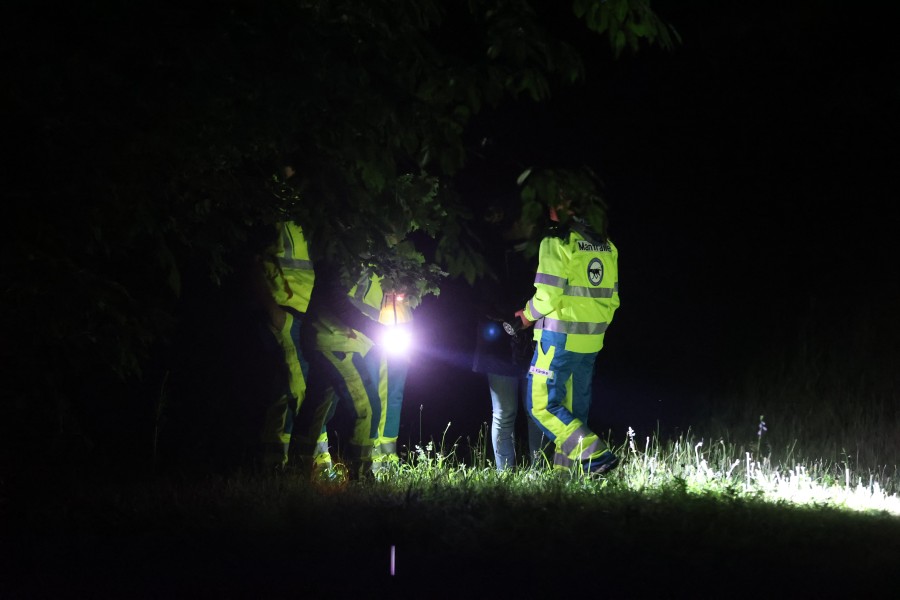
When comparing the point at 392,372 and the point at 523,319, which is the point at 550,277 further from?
the point at 392,372

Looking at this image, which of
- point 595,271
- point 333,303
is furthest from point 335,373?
point 595,271

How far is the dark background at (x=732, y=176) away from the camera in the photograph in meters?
15.3

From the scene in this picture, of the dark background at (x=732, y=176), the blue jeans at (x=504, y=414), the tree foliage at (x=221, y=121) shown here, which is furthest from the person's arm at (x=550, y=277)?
the dark background at (x=732, y=176)

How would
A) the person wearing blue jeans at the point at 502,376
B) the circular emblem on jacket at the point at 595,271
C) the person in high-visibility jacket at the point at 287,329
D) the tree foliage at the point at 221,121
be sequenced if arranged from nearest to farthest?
the tree foliage at the point at 221,121
the circular emblem on jacket at the point at 595,271
the person in high-visibility jacket at the point at 287,329
the person wearing blue jeans at the point at 502,376

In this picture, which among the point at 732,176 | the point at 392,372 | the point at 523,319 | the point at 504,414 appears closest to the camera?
the point at 523,319

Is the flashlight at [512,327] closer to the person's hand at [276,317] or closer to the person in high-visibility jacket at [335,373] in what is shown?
the person in high-visibility jacket at [335,373]

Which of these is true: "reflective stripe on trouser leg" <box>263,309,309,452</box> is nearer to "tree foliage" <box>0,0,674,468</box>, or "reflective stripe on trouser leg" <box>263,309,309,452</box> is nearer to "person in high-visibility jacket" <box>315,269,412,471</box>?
"person in high-visibility jacket" <box>315,269,412,471</box>

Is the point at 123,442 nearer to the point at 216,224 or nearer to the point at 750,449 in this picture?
the point at 216,224

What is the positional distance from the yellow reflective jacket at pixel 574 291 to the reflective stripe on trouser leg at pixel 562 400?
104 millimetres

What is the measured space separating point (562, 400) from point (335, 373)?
1.64 meters

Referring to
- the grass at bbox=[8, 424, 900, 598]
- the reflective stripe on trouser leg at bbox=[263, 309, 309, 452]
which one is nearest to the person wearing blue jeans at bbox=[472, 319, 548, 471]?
the grass at bbox=[8, 424, 900, 598]

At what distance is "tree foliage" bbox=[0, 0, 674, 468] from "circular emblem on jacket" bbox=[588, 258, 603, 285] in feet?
6.01

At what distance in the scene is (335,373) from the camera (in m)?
8.51

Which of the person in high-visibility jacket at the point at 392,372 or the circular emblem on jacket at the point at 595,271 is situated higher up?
the circular emblem on jacket at the point at 595,271
